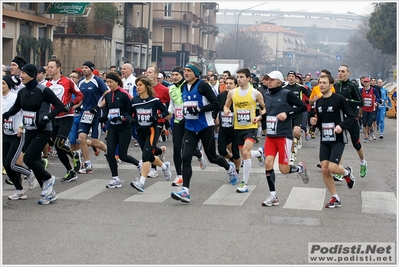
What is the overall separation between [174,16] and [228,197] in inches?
2731

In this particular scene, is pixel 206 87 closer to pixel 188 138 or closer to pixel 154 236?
pixel 188 138

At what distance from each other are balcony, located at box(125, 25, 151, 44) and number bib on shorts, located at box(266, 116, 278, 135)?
147ft

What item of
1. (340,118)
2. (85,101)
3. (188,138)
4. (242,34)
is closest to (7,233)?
(188,138)

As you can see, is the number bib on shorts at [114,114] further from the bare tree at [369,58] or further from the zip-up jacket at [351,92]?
the bare tree at [369,58]

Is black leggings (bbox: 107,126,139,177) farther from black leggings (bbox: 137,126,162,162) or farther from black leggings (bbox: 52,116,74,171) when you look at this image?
black leggings (bbox: 52,116,74,171)

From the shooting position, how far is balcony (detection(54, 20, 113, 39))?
48578 millimetres

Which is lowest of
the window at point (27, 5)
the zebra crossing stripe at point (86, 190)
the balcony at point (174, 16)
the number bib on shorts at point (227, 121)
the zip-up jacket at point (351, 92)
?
the zebra crossing stripe at point (86, 190)

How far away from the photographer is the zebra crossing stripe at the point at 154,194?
11.2 metres

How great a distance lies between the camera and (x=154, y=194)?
11.7m

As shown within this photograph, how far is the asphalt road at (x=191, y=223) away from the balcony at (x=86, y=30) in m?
35.5

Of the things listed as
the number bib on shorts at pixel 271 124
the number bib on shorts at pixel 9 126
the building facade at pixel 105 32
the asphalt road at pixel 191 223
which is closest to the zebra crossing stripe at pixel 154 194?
the asphalt road at pixel 191 223

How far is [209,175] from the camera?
46.7 ft

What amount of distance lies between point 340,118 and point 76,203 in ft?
12.2

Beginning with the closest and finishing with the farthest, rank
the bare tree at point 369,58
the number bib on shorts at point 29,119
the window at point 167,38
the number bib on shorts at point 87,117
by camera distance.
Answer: the number bib on shorts at point 29,119 < the number bib on shorts at point 87,117 < the window at point 167,38 < the bare tree at point 369,58
